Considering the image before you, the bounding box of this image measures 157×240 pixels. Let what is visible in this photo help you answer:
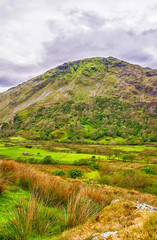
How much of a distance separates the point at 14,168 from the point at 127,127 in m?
173

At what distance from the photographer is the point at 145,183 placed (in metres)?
26.2

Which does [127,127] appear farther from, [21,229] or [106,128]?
[21,229]

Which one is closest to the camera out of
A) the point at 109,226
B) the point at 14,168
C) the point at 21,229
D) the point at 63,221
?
the point at 21,229

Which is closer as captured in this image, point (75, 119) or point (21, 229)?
point (21, 229)

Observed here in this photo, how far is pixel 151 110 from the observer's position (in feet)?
612

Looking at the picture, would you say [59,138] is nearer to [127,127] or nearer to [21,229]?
[127,127]

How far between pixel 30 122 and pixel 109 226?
657 feet

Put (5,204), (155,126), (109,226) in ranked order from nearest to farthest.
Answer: (109,226), (5,204), (155,126)

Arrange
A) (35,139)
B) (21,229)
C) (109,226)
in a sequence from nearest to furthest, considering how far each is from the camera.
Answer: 1. (21,229)
2. (109,226)
3. (35,139)

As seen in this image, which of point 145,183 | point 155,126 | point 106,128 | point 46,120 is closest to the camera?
point 145,183

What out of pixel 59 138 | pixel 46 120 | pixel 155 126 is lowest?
pixel 59 138

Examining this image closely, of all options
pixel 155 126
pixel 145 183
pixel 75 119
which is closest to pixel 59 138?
pixel 75 119

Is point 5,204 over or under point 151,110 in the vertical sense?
under

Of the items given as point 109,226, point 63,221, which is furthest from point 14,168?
point 109,226
